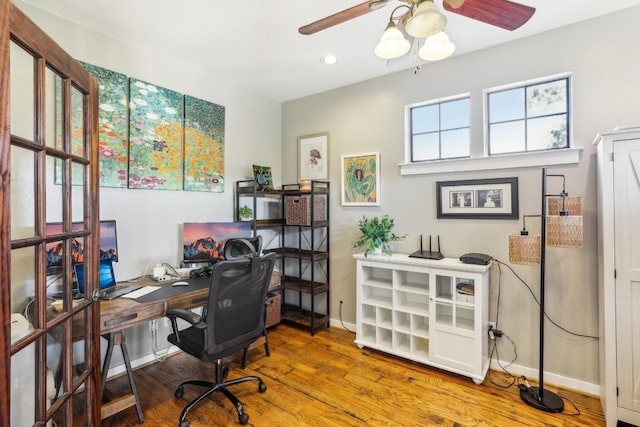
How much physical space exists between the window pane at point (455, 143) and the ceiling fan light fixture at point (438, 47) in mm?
1349

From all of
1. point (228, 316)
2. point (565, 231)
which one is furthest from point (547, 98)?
point (228, 316)

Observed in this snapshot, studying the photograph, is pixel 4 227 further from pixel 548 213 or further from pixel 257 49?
pixel 548 213

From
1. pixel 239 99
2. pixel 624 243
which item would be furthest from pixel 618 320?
pixel 239 99

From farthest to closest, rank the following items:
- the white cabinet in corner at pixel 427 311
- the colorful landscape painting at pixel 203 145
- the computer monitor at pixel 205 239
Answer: the colorful landscape painting at pixel 203 145 < the computer monitor at pixel 205 239 < the white cabinet in corner at pixel 427 311

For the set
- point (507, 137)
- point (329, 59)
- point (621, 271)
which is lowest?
point (621, 271)

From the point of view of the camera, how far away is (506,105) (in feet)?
8.55

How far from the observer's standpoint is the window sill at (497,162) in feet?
7.46

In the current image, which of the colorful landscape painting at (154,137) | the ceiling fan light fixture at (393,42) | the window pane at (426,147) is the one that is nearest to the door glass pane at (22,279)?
the colorful landscape painting at (154,137)

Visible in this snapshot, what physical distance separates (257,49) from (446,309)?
280 centimetres

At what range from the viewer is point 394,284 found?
280 cm

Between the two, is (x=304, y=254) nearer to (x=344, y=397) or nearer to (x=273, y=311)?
(x=273, y=311)

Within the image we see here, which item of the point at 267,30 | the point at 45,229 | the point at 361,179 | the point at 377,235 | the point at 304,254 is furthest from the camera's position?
the point at 304,254

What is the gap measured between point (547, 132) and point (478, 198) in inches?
28.3

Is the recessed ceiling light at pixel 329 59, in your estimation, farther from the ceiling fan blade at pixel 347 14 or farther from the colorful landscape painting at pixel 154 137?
the colorful landscape painting at pixel 154 137
